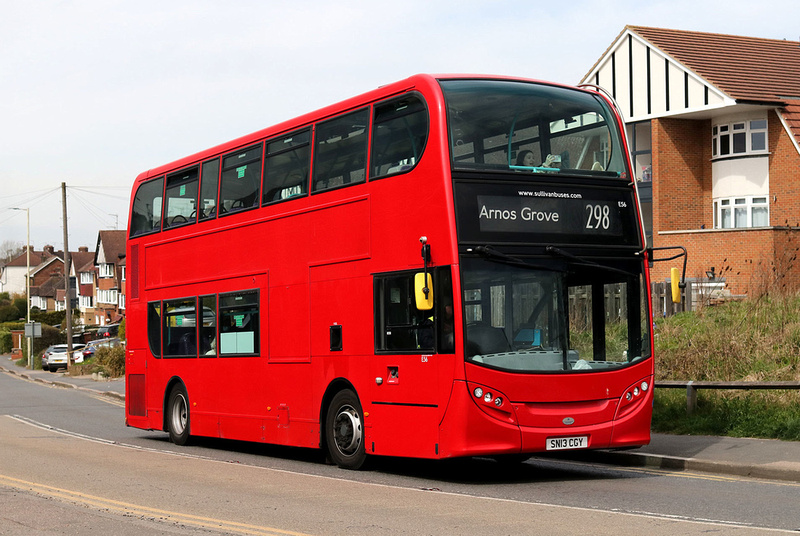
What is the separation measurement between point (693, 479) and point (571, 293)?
249cm

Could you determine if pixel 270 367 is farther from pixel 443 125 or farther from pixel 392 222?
pixel 443 125

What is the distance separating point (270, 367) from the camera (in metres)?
15.2

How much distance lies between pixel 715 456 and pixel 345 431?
4570 millimetres

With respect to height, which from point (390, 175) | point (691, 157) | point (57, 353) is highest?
point (691, 157)

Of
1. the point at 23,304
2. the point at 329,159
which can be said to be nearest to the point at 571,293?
the point at 329,159

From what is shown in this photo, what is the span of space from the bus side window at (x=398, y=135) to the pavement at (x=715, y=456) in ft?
13.0

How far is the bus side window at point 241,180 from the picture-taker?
51.2 feet

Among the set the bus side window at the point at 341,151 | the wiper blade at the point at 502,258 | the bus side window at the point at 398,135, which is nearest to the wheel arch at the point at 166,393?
the bus side window at the point at 341,151

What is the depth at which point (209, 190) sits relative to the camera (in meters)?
17.1

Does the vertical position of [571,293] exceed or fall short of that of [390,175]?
it falls short

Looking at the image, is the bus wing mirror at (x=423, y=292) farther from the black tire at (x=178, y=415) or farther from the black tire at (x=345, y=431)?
the black tire at (x=178, y=415)

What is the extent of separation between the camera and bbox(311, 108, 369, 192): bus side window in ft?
42.5

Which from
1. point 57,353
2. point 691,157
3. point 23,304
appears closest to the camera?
point 691,157

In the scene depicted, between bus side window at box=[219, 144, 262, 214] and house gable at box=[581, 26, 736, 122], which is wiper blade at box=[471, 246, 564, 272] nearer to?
bus side window at box=[219, 144, 262, 214]
